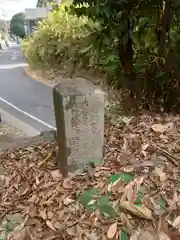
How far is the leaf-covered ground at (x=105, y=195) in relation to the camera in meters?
1.75

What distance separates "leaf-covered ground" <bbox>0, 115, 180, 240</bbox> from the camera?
5.73ft

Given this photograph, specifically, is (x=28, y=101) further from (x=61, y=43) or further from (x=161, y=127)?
(x=161, y=127)

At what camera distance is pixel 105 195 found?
6.32ft

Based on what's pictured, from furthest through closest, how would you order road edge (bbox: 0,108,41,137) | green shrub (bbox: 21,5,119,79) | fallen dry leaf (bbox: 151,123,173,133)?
1. green shrub (bbox: 21,5,119,79)
2. road edge (bbox: 0,108,41,137)
3. fallen dry leaf (bbox: 151,123,173,133)

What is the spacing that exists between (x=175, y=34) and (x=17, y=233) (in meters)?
2.54

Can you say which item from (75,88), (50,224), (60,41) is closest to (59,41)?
(60,41)

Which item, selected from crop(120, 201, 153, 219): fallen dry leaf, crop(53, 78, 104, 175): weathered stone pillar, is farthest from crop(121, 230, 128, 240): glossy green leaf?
crop(53, 78, 104, 175): weathered stone pillar

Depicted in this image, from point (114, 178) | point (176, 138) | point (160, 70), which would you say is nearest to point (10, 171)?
point (114, 178)

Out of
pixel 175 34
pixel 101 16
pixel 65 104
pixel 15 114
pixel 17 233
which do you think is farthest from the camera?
pixel 15 114

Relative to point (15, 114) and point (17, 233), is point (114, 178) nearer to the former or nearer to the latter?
point (17, 233)

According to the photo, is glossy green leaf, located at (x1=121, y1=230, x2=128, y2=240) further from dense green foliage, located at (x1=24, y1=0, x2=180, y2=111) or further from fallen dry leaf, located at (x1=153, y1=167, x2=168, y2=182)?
dense green foliage, located at (x1=24, y1=0, x2=180, y2=111)

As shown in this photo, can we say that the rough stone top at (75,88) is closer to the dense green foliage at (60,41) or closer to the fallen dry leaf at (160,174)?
the fallen dry leaf at (160,174)

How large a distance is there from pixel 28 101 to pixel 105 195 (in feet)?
25.6

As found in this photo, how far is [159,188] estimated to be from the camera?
193cm
